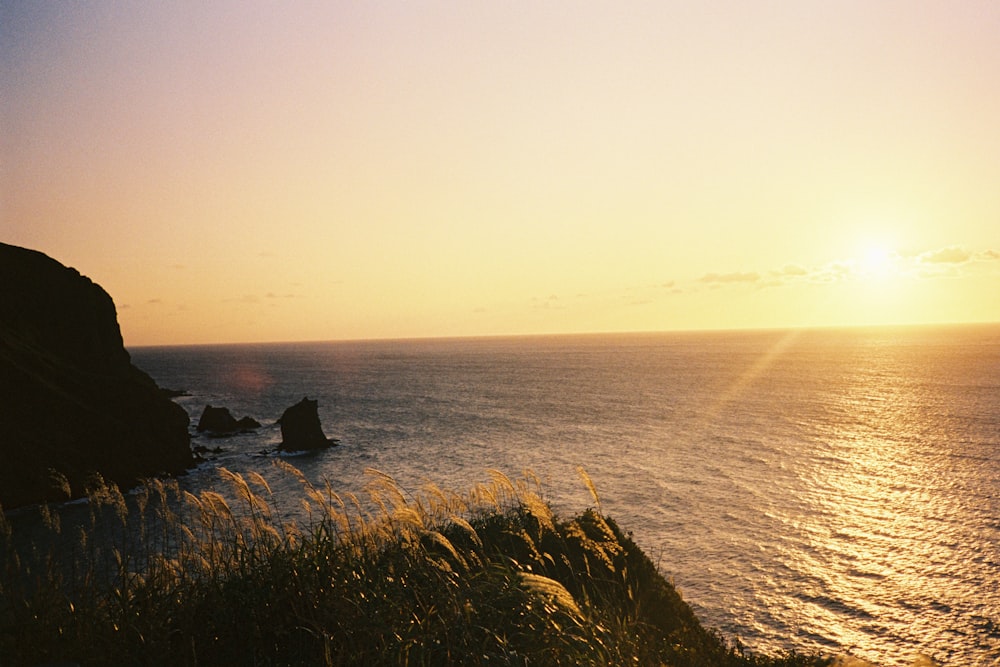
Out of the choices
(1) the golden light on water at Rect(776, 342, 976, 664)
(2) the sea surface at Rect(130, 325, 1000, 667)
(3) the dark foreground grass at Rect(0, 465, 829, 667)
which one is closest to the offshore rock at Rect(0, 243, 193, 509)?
(2) the sea surface at Rect(130, 325, 1000, 667)

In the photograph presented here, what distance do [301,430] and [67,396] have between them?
2370 cm

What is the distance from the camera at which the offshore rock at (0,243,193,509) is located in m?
39.5

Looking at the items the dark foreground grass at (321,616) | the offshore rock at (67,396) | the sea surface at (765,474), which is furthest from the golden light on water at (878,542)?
the offshore rock at (67,396)

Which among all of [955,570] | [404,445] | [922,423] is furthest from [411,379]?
[955,570]

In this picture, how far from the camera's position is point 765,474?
49.7 m

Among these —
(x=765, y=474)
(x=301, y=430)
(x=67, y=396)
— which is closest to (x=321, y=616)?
(x=67, y=396)

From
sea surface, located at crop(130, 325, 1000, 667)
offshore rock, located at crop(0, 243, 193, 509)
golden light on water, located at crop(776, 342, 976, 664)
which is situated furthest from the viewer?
offshore rock, located at crop(0, 243, 193, 509)

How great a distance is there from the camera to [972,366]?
465 feet

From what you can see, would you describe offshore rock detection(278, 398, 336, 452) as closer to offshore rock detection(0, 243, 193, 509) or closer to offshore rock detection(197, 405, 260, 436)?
offshore rock detection(0, 243, 193, 509)

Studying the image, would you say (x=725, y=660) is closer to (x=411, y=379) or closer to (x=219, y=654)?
(x=219, y=654)

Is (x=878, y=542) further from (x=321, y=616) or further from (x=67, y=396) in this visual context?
(x=67, y=396)

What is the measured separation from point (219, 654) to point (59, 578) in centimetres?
268

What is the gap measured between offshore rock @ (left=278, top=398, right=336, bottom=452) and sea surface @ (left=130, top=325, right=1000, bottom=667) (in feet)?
7.61

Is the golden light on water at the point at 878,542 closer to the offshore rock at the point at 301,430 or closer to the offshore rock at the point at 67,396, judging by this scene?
the offshore rock at the point at 67,396
